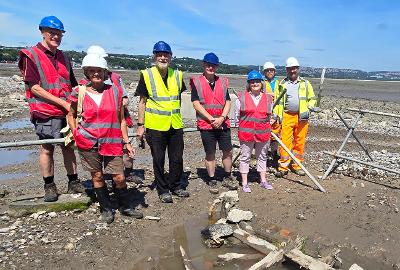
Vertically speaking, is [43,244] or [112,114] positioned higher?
[112,114]

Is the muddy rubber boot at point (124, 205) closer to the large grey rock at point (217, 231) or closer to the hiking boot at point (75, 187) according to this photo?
the hiking boot at point (75, 187)

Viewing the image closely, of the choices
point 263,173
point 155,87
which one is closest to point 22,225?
point 155,87

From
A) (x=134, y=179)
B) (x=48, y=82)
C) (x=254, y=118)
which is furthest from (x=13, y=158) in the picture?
(x=254, y=118)

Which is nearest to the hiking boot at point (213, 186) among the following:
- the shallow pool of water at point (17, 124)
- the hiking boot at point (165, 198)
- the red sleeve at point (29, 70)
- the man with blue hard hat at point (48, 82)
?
the hiking boot at point (165, 198)

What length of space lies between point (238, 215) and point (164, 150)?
64.7 inches

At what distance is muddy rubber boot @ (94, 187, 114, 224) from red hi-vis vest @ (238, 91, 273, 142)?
2.70 meters

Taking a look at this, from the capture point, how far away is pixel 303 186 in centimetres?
766

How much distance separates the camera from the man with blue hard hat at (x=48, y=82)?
5.29 meters

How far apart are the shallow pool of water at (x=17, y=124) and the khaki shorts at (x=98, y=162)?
9918mm

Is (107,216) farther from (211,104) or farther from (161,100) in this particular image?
(211,104)

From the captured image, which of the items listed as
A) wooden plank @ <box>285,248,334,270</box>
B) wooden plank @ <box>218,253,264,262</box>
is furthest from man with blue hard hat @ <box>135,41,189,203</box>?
wooden plank @ <box>285,248,334,270</box>

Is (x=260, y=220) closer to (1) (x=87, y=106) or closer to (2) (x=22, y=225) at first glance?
(1) (x=87, y=106)

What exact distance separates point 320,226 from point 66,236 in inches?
151

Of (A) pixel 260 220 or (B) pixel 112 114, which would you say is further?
(A) pixel 260 220
